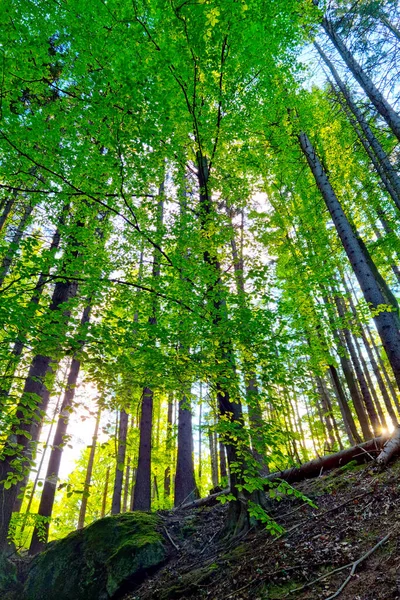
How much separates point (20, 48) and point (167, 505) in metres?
16.6

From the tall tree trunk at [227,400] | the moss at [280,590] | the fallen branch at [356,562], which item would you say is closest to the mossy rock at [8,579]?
the tall tree trunk at [227,400]

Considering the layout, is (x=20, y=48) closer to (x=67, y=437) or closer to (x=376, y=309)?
(x=67, y=437)

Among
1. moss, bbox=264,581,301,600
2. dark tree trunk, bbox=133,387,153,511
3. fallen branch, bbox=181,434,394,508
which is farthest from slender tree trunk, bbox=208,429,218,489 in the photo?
moss, bbox=264,581,301,600

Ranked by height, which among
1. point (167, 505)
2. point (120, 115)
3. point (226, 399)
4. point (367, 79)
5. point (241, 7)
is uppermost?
point (367, 79)

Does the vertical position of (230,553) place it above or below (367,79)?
below

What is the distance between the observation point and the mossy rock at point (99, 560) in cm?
530

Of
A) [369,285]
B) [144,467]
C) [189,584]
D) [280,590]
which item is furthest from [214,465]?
[280,590]

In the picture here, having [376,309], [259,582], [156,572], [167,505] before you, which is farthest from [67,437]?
[167,505]

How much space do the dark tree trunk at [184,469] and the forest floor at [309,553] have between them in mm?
3166

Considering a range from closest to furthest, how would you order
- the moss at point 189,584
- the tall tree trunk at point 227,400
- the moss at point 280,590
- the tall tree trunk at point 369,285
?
the moss at point 280,590 → the moss at point 189,584 → the tall tree trunk at point 227,400 → the tall tree trunk at point 369,285

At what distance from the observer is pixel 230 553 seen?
454 centimetres

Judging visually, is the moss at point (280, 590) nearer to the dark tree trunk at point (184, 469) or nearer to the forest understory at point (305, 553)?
the forest understory at point (305, 553)

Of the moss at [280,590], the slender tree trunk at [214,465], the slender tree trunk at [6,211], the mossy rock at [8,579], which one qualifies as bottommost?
the mossy rock at [8,579]

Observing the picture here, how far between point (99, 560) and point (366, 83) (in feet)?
41.4
